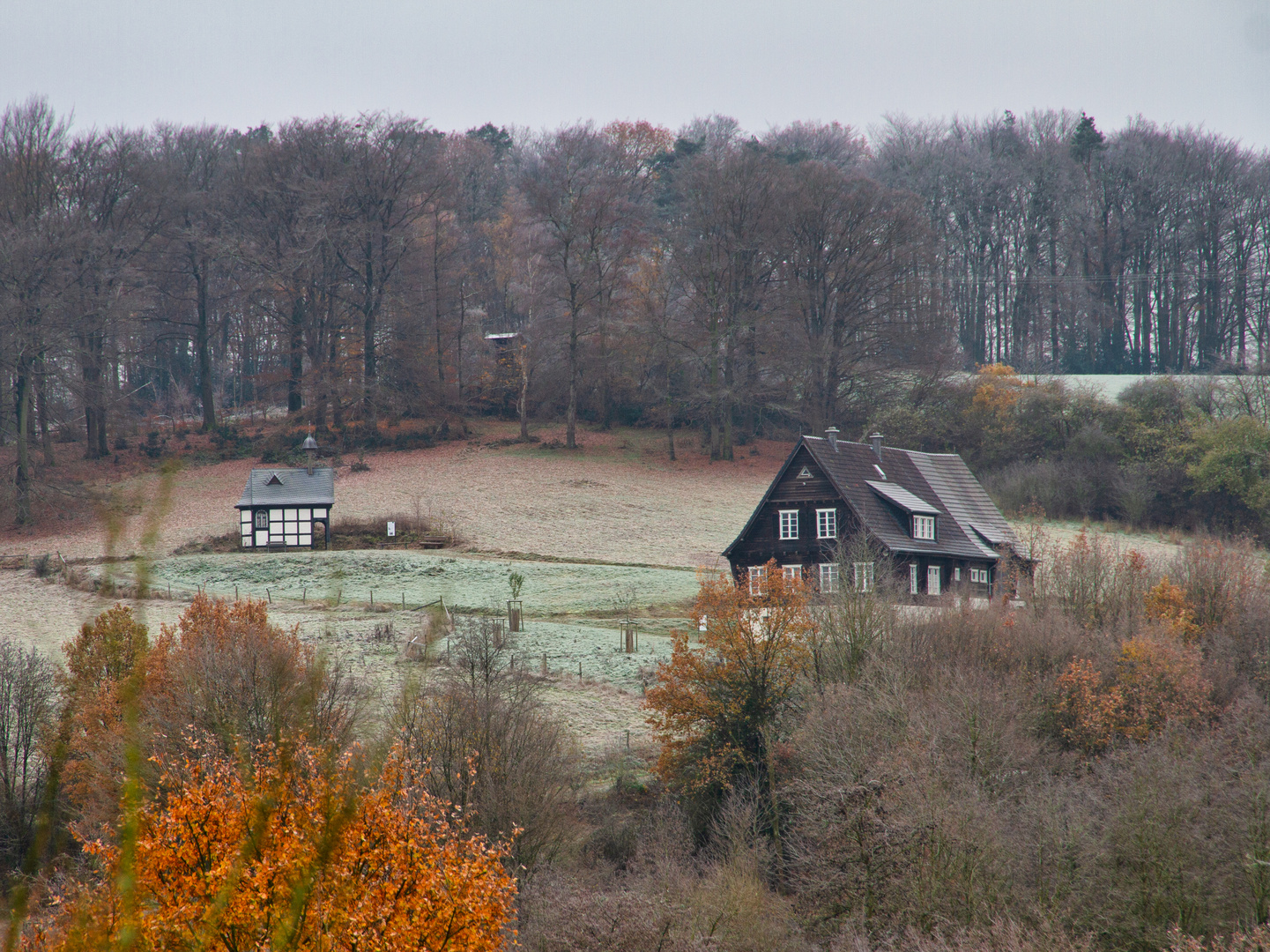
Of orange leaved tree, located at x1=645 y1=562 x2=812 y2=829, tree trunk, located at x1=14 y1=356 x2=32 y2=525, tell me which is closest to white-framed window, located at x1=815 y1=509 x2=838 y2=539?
orange leaved tree, located at x1=645 y1=562 x2=812 y2=829

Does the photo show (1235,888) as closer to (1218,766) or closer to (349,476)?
(1218,766)

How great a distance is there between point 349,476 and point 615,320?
1709 centimetres

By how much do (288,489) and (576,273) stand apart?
21.8 m

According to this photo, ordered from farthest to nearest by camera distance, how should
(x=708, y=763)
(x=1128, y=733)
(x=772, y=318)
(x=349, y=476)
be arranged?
(x=772, y=318)
(x=349, y=476)
(x=1128, y=733)
(x=708, y=763)

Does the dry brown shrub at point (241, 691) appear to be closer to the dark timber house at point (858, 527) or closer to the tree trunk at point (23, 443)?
the dark timber house at point (858, 527)

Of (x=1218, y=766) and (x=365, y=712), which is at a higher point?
(x=365, y=712)

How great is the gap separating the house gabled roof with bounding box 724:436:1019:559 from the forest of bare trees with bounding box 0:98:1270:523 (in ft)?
55.0

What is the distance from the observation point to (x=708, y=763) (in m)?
24.1

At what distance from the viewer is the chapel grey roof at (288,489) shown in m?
45.7

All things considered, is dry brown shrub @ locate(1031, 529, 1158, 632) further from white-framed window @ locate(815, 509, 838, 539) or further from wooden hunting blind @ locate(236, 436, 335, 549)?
wooden hunting blind @ locate(236, 436, 335, 549)

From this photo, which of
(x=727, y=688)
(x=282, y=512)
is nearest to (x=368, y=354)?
(x=282, y=512)

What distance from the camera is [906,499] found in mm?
39562

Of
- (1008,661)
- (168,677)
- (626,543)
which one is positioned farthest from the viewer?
(626,543)

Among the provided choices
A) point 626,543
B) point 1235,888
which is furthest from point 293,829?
point 626,543
